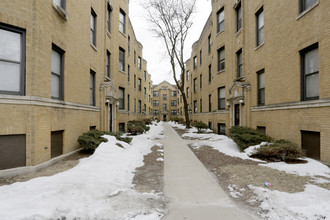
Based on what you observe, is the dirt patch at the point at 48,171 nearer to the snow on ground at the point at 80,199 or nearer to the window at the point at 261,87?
the snow on ground at the point at 80,199

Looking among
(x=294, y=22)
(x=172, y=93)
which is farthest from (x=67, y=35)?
(x=172, y=93)

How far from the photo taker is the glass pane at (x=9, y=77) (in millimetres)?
4754

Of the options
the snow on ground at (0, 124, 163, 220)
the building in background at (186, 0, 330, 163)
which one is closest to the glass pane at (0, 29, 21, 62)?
the snow on ground at (0, 124, 163, 220)

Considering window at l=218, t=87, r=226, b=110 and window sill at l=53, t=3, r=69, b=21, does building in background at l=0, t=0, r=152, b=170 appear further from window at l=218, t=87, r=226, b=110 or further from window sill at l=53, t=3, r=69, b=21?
window at l=218, t=87, r=226, b=110

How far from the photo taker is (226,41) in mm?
13625

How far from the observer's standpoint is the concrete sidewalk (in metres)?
2.91

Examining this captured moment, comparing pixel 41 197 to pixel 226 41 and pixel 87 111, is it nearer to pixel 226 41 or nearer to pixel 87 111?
pixel 87 111

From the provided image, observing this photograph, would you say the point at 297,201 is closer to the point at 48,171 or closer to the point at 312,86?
the point at 312,86

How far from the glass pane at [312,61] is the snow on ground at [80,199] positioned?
7.37 meters

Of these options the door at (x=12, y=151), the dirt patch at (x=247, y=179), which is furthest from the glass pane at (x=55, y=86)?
the dirt patch at (x=247, y=179)

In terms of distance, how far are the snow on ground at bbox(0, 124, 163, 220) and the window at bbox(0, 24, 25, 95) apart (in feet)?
9.57

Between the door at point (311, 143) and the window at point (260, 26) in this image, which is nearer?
the door at point (311, 143)

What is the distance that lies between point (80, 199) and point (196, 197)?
2.41 m

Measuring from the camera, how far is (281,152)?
5.93m
